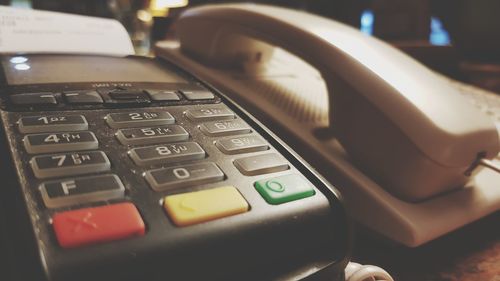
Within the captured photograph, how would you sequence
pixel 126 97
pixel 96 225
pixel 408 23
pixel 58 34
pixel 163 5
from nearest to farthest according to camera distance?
pixel 96 225
pixel 126 97
pixel 58 34
pixel 408 23
pixel 163 5

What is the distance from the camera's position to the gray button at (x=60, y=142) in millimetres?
190

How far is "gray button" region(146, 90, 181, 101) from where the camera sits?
272 mm

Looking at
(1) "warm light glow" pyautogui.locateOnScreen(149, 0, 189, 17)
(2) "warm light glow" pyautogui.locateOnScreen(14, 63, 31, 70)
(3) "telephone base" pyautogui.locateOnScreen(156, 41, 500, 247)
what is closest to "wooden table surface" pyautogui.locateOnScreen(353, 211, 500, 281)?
(3) "telephone base" pyautogui.locateOnScreen(156, 41, 500, 247)

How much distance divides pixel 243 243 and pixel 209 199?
0.02 m

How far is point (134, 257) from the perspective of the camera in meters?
0.15

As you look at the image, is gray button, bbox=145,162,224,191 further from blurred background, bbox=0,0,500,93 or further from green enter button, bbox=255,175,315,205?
blurred background, bbox=0,0,500,93

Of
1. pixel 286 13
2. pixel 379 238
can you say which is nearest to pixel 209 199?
pixel 379 238

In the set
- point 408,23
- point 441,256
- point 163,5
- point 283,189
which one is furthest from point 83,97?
point 163,5

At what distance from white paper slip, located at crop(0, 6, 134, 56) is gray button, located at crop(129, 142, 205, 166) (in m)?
0.18

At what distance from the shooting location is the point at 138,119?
0.78 feet

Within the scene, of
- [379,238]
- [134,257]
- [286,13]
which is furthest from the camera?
[286,13]

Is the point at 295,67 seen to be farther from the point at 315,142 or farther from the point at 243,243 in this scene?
the point at 243,243

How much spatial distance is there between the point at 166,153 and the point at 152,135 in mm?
19

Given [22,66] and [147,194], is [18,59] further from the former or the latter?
[147,194]
